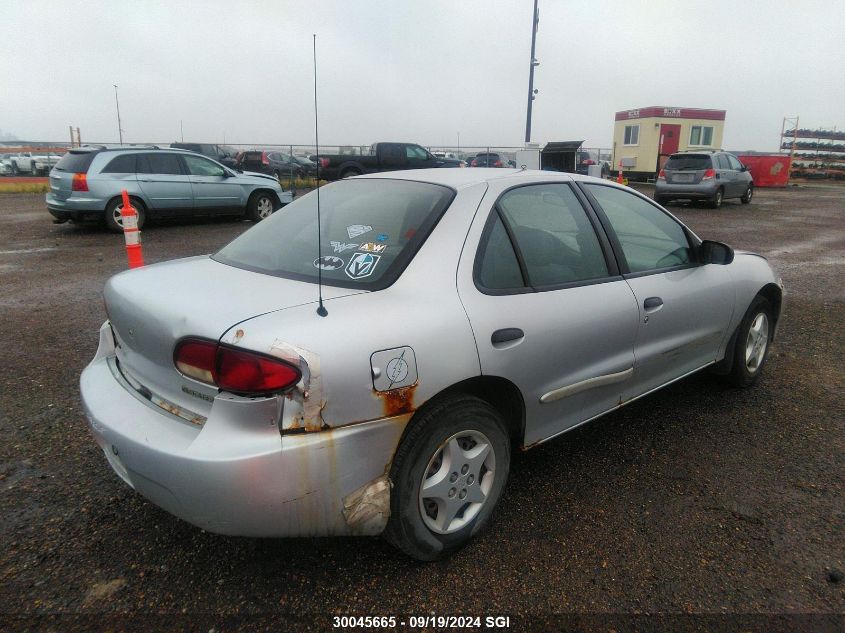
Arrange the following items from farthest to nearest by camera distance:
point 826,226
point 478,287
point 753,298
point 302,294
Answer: point 826,226 → point 753,298 → point 478,287 → point 302,294

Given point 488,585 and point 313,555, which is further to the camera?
point 313,555

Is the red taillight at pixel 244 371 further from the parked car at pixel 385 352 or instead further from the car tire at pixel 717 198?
the car tire at pixel 717 198

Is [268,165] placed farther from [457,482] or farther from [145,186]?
[457,482]

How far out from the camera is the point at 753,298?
4.04 meters

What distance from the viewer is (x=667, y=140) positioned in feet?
99.1

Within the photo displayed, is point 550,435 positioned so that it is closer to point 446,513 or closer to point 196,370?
point 446,513

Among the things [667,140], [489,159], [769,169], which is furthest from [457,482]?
[769,169]

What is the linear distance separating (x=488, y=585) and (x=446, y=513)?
0.30 metres

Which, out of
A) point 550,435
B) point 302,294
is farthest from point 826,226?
point 302,294

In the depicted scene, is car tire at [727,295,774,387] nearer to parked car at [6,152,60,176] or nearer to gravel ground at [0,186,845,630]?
gravel ground at [0,186,845,630]

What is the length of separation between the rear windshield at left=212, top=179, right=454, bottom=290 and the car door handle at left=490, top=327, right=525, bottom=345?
46 centimetres

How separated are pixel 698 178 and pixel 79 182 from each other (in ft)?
50.5

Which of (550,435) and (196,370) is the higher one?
(196,370)

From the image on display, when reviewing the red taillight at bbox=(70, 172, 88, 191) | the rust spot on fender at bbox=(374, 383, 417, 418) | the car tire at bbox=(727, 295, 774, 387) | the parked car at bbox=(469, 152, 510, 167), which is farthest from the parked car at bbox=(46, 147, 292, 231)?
the parked car at bbox=(469, 152, 510, 167)
